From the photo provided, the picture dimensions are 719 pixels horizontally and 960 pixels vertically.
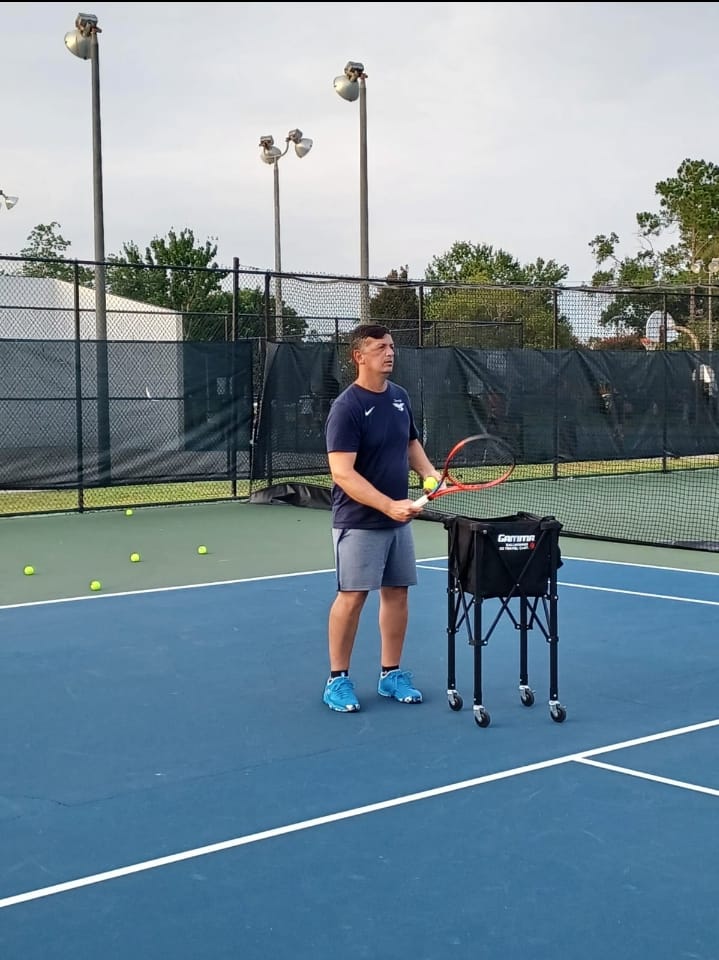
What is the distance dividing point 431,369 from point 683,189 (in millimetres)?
41697

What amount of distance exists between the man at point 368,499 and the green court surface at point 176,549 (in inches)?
140

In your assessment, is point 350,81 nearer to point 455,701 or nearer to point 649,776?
point 455,701

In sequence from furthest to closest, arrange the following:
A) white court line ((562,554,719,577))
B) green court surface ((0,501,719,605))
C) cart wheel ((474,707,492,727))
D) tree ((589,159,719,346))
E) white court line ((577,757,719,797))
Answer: tree ((589,159,719,346)), white court line ((562,554,719,577)), green court surface ((0,501,719,605)), cart wheel ((474,707,492,727)), white court line ((577,757,719,797))

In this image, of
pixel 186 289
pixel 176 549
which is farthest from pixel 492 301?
pixel 176 549

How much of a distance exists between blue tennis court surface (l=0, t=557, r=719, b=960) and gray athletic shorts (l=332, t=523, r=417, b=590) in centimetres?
58

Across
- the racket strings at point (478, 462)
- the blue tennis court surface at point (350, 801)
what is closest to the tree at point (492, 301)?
the racket strings at point (478, 462)

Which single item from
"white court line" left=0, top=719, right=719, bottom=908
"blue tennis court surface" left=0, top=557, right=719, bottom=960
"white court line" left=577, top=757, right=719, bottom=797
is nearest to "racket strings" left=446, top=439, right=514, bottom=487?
"blue tennis court surface" left=0, top=557, right=719, bottom=960

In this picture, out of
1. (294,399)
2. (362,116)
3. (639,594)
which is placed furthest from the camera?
(362,116)

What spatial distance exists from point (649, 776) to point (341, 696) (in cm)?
151

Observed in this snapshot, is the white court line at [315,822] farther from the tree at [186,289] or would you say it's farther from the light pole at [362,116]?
the tree at [186,289]

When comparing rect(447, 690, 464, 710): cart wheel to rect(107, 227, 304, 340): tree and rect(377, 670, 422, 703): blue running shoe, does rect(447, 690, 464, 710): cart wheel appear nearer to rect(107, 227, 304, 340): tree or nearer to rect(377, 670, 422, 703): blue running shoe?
rect(377, 670, 422, 703): blue running shoe

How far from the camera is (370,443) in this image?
17.5ft

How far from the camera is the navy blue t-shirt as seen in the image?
525 cm

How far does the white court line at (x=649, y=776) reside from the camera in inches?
168
